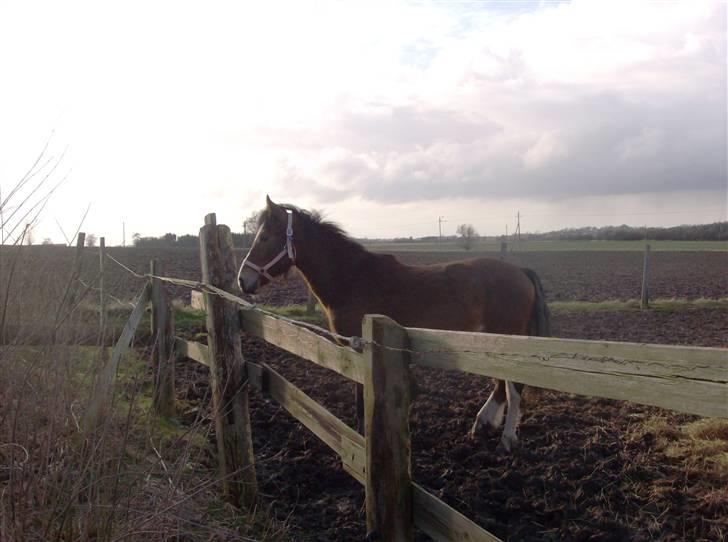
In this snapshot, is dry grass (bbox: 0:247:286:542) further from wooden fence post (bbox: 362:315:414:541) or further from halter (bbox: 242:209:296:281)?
halter (bbox: 242:209:296:281)

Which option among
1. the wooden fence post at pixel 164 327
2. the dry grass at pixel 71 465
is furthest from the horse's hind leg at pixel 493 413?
the wooden fence post at pixel 164 327

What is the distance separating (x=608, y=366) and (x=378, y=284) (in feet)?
12.6

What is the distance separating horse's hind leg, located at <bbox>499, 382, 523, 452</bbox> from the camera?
4.75 metres

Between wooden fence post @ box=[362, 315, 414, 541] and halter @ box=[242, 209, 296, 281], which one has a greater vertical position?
halter @ box=[242, 209, 296, 281]

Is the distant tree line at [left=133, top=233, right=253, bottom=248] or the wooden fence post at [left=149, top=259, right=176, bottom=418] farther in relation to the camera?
the distant tree line at [left=133, top=233, right=253, bottom=248]

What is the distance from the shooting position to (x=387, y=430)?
2230 millimetres

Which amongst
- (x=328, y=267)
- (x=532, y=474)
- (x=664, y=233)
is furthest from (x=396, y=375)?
(x=664, y=233)

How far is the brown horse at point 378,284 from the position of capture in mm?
5219

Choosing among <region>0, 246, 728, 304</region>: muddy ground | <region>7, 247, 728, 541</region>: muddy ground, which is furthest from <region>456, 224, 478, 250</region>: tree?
<region>7, 247, 728, 541</region>: muddy ground

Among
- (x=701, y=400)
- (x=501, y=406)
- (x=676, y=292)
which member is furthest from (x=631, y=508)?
(x=676, y=292)

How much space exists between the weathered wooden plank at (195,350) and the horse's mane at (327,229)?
1325 mm

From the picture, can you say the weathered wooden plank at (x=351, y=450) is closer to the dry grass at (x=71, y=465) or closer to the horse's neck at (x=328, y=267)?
the dry grass at (x=71, y=465)

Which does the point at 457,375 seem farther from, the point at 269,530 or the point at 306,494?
the point at 269,530

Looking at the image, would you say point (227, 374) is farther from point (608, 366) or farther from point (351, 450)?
point (608, 366)
